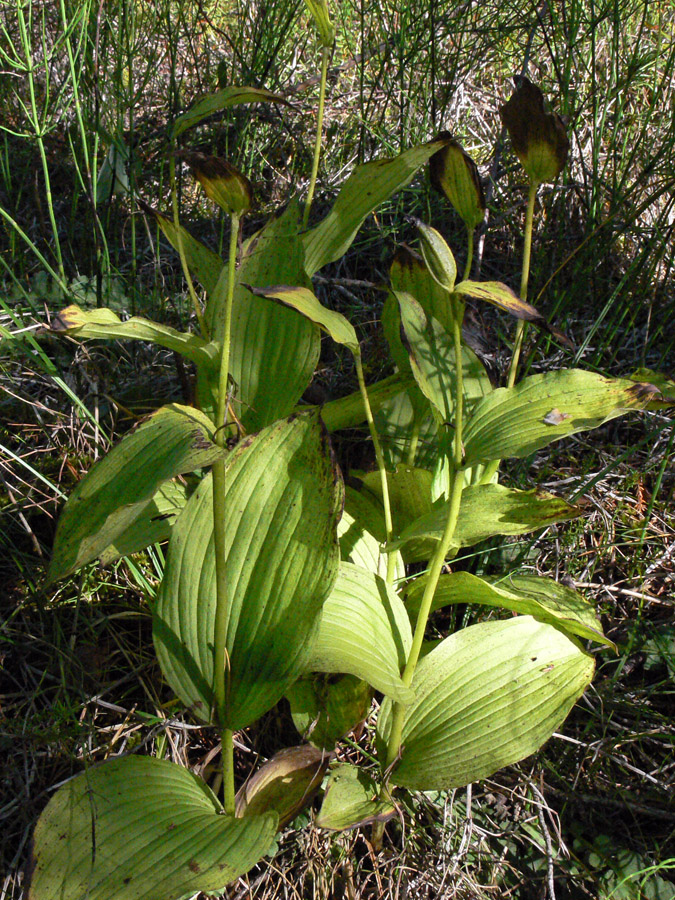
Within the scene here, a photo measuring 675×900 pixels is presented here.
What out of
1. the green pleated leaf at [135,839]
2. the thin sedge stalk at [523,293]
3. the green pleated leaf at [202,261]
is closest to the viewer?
the green pleated leaf at [135,839]

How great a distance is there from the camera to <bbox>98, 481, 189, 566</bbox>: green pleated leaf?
48.0 inches

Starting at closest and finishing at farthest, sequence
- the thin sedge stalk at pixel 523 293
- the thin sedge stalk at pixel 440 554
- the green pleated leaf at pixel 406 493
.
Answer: the thin sedge stalk at pixel 440 554, the thin sedge stalk at pixel 523 293, the green pleated leaf at pixel 406 493

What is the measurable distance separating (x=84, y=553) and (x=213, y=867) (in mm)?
492

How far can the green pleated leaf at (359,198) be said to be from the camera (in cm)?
132

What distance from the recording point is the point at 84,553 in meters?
0.92

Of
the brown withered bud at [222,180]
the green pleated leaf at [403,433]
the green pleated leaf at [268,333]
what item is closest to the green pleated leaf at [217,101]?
the brown withered bud at [222,180]

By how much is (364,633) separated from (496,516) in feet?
1.08

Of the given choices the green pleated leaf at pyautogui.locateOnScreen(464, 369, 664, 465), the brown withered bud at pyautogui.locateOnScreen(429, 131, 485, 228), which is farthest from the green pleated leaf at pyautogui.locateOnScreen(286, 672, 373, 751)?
the brown withered bud at pyautogui.locateOnScreen(429, 131, 485, 228)

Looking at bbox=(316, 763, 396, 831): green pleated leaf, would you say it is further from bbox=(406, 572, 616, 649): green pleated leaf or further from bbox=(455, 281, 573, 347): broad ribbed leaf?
bbox=(455, 281, 573, 347): broad ribbed leaf

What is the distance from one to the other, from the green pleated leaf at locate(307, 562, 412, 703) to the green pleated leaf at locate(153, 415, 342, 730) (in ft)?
0.24

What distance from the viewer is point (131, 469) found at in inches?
42.6

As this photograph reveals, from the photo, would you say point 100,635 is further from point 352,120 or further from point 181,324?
point 352,120

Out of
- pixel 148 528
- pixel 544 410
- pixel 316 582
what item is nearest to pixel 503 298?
pixel 544 410

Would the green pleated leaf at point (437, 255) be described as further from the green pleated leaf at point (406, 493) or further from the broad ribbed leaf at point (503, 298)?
the green pleated leaf at point (406, 493)
